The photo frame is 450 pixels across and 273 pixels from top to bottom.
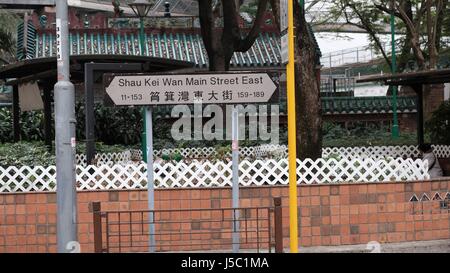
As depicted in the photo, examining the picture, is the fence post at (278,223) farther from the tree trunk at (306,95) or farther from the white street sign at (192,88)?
the tree trunk at (306,95)

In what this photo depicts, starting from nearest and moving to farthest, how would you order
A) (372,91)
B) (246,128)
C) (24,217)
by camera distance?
(24,217)
(246,128)
(372,91)

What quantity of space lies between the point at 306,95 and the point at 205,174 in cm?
246

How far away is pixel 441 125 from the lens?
65.3 feet

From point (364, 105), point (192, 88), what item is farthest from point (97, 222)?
point (364, 105)

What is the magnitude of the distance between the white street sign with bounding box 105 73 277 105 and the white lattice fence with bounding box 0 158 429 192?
2013mm

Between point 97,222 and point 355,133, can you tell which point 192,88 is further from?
point 355,133

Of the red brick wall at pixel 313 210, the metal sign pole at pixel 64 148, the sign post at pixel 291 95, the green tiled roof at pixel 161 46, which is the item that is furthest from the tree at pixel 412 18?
the metal sign pole at pixel 64 148

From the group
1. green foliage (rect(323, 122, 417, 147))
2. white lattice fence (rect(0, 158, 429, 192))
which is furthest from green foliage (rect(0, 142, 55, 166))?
green foliage (rect(323, 122, 417, 147))

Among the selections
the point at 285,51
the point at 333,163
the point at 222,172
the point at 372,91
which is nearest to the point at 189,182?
the point at 222,172

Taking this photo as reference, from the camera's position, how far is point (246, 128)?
22.5 m

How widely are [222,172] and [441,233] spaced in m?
3.19

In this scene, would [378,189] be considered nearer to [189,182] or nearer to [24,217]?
[189,182]

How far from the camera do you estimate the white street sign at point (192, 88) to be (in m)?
Answer: 9.23

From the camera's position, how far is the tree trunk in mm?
12617
